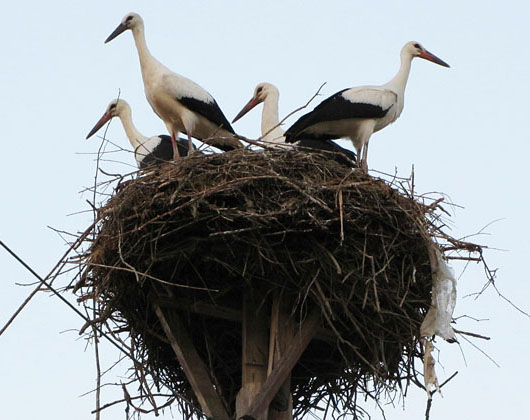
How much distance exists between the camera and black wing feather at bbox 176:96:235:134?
8883 mm

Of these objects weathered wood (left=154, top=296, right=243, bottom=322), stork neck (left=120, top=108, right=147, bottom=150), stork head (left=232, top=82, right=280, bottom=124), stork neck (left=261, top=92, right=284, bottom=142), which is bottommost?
weathered wood (left=154, top=296, right=243, bottom=322)

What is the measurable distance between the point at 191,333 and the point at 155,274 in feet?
1.85

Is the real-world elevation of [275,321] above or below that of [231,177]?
below

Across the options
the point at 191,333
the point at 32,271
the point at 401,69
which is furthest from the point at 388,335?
the point at 401,69

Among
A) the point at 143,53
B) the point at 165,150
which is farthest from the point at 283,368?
the point at 143,53

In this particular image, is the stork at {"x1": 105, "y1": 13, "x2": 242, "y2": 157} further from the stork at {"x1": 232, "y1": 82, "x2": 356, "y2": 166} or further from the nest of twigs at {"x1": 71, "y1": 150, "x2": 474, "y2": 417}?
the nest of twigs at {"x1": 71, "y1": 150, "x2": 474, "y2": 417}

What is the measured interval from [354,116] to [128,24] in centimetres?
228

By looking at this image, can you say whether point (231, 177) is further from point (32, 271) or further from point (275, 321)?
point (32, 271)

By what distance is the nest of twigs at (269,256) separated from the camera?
6.25m

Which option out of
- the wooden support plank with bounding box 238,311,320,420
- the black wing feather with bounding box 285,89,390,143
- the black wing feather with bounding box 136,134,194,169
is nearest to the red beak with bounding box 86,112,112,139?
the black wing feather with bounding box 136,134,194,169

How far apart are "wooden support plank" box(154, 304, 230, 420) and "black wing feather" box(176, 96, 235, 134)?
2670mm

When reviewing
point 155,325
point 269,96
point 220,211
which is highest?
point 269,96

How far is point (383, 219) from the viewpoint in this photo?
6430 millimetres

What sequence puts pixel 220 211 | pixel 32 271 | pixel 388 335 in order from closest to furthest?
pixel 32 271 → pixel 220 211 → pixel 388 335
